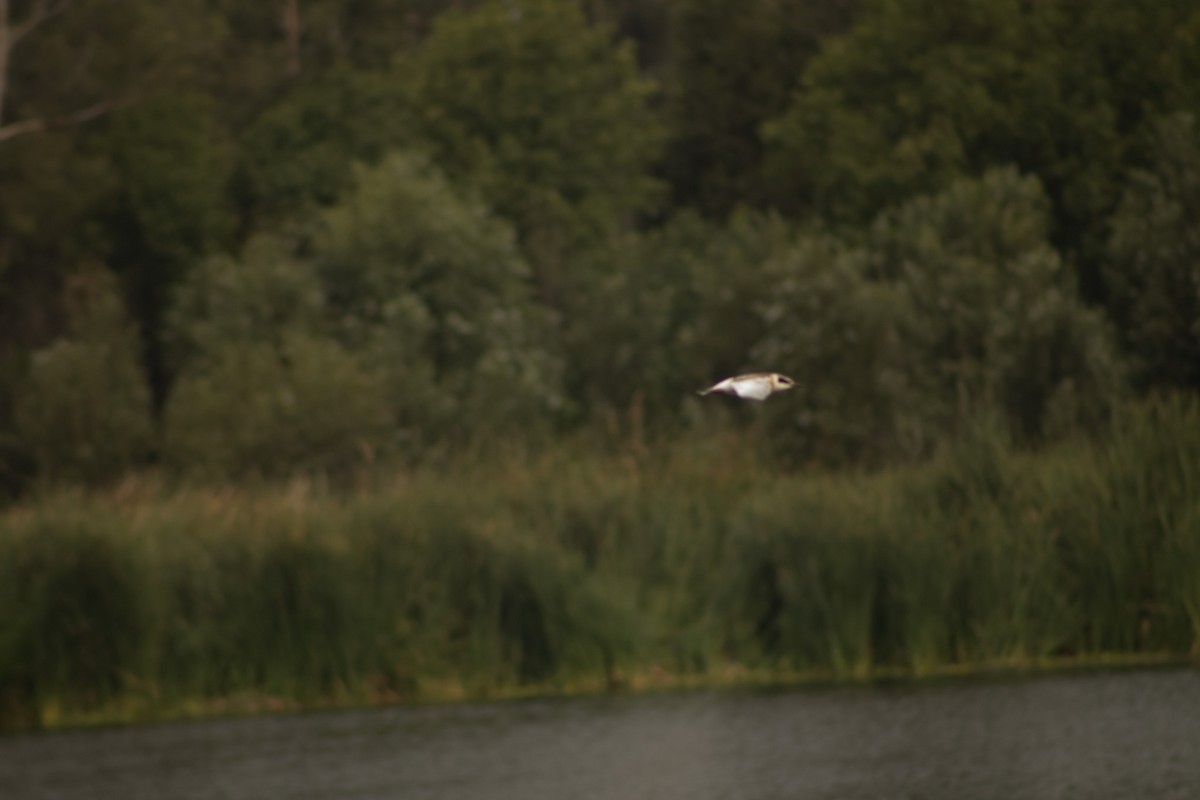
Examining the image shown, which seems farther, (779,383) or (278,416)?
(278,416)

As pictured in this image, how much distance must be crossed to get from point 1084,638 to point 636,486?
4.05 meters

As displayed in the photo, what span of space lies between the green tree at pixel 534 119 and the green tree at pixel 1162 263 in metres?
14.3

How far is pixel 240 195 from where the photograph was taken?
52688mm

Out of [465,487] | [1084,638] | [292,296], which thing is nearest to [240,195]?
[292,296]

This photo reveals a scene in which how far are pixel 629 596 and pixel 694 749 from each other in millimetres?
2873

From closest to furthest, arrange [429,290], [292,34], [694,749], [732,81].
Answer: [694,749]
[429,290]
[732,81]
[292,34]

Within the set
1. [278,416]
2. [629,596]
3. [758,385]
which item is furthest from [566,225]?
[758,385]

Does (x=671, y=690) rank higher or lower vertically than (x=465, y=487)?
lower

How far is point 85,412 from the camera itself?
43156mm

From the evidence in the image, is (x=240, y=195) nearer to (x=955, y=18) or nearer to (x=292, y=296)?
(x=292, y=296)

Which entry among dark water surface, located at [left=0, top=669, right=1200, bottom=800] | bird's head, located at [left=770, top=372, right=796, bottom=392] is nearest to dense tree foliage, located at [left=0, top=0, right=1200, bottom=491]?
dark water surface, located at [left=0, top=669, right=1200, bottom=800]

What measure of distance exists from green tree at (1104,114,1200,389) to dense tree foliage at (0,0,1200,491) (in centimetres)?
7

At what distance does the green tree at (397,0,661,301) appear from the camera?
5147 cm

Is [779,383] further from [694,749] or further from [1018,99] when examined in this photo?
[1018,99]
